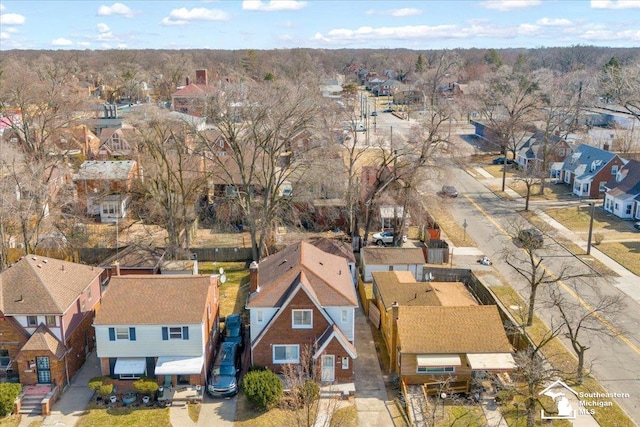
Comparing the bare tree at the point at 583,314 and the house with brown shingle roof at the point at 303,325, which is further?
the bare tree at the point at 583,314

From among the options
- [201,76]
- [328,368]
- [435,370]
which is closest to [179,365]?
[328,368]

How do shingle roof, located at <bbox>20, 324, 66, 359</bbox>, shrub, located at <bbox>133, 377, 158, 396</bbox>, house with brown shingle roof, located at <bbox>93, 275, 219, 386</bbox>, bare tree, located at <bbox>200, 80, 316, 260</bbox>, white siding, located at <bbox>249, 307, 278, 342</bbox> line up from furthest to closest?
bare tree, located at <bbox>200, 80, 316, 260</bbox> < white siding, located at <bbox>249, 307, 278, 342</bbox> < house with brown shingle roof, located at <bbox>93, 275, 219, 386</bbox> < shingle roof, located at <bbox>20, 324, 66, 359</bbox> < shrub, located at <bbox>133, 377, 158, 396</bbox>

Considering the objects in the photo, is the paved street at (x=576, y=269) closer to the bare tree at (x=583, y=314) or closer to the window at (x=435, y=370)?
the bare tree at (x=583, y=314)

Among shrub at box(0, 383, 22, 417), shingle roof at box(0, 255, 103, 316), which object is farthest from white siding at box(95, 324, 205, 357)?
shrub at box(0, 383, 22, 417)

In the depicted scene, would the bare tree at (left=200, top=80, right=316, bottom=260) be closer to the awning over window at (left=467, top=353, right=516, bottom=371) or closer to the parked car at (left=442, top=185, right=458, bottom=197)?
the awning over window at (left=467, top=353, right=516, bottom=371)

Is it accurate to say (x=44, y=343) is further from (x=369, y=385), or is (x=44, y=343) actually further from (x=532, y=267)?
(x=532, y=267)

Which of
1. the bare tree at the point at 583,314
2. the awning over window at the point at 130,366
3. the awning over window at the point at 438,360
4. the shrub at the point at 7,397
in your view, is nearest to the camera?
the shrub at the point at 7,397

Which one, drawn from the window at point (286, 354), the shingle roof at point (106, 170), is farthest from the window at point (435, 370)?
the shingle roof at point (106, 170)
